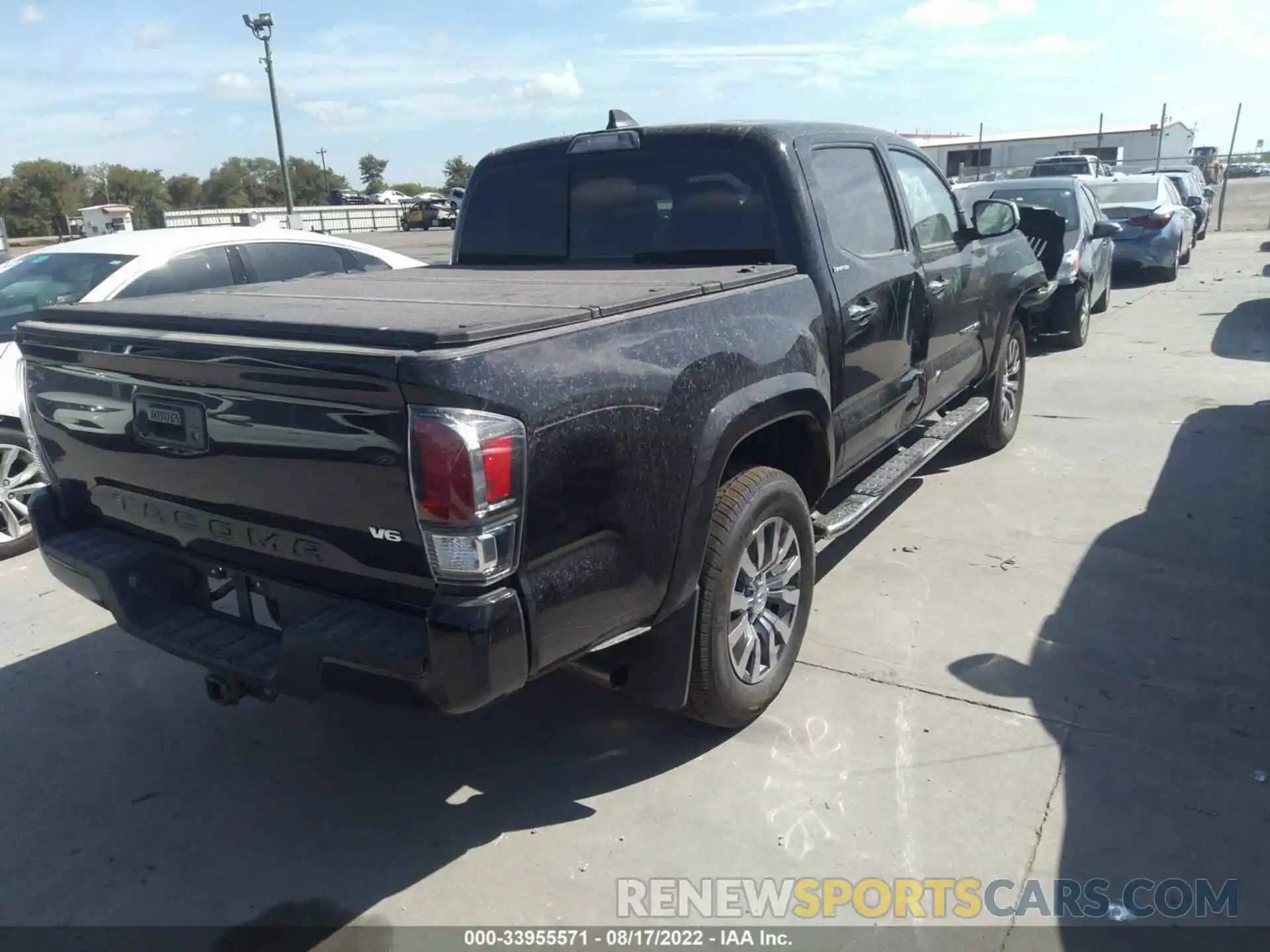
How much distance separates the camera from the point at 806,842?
117 inches

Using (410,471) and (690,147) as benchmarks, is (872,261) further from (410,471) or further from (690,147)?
(410,471)

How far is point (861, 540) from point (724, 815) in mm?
2483

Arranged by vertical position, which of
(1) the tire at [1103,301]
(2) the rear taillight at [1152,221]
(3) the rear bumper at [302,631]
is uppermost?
(2) the rear taillight at [1152,221]

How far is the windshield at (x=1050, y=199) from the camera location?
34.2 feet

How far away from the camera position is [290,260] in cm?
664

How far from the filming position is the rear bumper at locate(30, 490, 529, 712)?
2357 mm

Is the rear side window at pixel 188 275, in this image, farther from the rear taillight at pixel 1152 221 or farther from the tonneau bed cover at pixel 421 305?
the rear taillight at pixel 1152 221

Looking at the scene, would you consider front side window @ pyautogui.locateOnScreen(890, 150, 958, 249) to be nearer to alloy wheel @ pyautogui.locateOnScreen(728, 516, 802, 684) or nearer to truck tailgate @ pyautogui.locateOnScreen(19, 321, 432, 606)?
alloy wheel @ pyautogui.locateOnScreen(728, 516, 802, 684)

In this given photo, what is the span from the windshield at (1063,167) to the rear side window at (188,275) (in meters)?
20.8

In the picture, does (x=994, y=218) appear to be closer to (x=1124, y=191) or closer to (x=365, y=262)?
(x=365, y=262)

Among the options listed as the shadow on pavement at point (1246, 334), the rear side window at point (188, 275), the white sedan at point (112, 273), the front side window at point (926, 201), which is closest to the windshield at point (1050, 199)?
the shadow on pavement at point (1246, 334)

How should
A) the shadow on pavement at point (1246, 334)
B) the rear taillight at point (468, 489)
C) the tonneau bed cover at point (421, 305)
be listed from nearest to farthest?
the rear taillight at point (468, 489), the tonneau bed cover at point (421, 305), the shadow on pavement at point (1246, 334)

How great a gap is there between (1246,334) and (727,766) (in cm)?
991

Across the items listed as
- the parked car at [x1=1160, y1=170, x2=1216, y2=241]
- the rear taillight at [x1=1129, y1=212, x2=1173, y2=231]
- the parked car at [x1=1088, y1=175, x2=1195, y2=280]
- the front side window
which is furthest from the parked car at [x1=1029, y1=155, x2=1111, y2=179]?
the front side window
